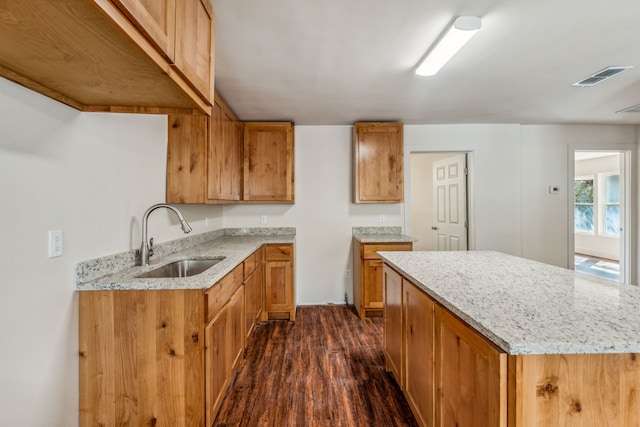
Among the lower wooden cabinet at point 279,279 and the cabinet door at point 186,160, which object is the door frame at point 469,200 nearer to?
the lower wooden cabinet at point 279,279

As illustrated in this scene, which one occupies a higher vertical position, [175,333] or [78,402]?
[175,333]

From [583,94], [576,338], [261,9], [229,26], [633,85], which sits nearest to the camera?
[576,338]

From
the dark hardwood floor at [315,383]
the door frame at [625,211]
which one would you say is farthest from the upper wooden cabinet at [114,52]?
the door frame at [625,211]

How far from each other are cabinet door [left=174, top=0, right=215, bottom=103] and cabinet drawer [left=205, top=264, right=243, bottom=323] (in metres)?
0.99

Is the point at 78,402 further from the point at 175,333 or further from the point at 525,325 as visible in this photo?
the point at 525,325

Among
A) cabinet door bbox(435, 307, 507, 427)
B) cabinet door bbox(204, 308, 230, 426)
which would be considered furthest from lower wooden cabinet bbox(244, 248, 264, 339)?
cabinet door bbox(435, 307, 507, 427)

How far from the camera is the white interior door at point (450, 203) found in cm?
405

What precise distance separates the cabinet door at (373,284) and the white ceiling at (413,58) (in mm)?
1728

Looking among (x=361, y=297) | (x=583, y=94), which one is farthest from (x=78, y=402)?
(x=583, y=94)

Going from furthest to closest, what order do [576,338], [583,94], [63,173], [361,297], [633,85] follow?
1. [361,297]
2. [583,94]
3. [633,85]
4. [63,173]
5. [576,338]

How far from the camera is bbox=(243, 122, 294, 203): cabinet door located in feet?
11.6

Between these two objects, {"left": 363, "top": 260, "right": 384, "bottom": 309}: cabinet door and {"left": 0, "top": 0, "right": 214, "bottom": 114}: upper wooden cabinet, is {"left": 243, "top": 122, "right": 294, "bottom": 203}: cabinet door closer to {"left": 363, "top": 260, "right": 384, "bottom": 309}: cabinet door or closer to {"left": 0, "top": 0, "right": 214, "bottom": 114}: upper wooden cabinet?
{"left": 363, "top": 260, "right": 384, "bottom": 309}: cabinet door

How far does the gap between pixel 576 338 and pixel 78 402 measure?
2043 mm

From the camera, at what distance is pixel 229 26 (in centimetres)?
179
